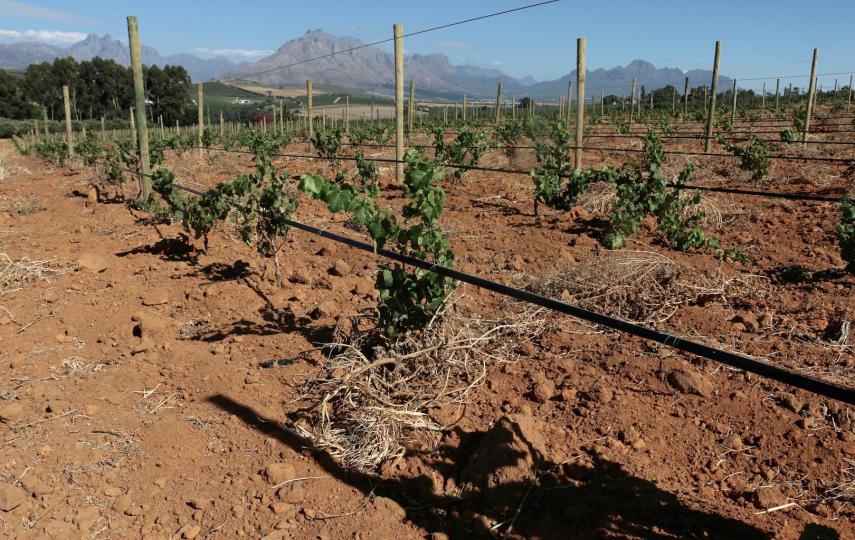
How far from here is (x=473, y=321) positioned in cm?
418

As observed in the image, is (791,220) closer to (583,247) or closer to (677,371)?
(583,247)

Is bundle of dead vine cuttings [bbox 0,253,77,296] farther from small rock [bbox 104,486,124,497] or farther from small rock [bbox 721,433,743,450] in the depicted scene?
small rock [bbox 721,433,743,450]

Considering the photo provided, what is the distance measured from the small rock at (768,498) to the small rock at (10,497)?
331cm

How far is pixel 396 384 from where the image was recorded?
3.71m

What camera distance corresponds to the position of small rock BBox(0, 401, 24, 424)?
3602mm

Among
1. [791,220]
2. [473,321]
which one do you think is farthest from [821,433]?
[791,220]

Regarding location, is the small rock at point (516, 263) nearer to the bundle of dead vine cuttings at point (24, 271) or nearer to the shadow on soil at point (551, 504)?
the shadow on soil at point (551, 504)

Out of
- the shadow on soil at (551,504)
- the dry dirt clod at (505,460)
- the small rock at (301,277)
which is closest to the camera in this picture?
the shadow on soil at (551,504)

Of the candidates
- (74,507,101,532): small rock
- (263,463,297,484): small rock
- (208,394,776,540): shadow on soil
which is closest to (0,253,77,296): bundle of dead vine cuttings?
(74,507,101,532): small rock

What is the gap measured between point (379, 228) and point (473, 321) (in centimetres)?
91

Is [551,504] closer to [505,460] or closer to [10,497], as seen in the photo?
[505,460]

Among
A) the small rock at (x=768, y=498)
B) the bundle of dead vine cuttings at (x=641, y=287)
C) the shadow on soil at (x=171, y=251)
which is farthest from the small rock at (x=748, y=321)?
the shadow on soil at (x=171, y=251)

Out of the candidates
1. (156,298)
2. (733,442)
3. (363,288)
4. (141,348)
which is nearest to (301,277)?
(363,288)

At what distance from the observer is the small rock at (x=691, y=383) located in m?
3.58
